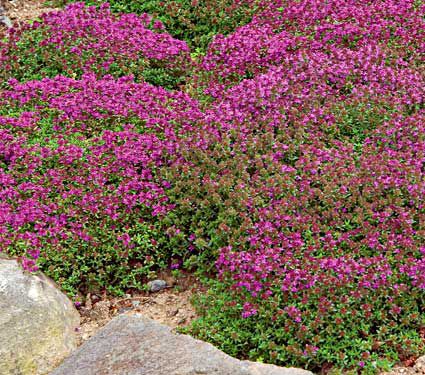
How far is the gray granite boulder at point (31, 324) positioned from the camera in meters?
4.39

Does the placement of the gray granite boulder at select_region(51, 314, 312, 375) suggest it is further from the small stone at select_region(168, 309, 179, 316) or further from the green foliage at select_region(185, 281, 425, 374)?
the small stone at select_region(168, 309, 179, 316)

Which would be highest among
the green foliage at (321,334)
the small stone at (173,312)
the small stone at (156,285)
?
the green foliage at (321,334)

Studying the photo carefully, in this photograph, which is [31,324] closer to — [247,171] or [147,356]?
[147,356]

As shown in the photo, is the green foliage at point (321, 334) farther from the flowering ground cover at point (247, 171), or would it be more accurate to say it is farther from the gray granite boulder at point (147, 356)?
the gray granite boulder at point (147, 356)

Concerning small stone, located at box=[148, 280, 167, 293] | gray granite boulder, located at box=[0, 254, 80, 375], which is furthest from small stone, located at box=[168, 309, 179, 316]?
gray granite boulder, located at box=[0, 254, 80, 375]

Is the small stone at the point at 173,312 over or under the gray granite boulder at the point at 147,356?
under

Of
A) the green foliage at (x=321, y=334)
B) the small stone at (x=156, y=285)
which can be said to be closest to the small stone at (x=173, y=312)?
the small stone at (x=156, y=285)

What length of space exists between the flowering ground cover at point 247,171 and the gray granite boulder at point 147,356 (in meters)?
0.54

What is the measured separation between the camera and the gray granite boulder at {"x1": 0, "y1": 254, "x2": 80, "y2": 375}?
14.4 ft

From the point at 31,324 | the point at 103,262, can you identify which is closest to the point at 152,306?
the point at 103,262

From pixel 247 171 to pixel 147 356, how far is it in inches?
87.1

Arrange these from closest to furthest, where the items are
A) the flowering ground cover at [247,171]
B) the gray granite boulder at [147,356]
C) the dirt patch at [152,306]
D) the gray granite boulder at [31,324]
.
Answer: the gray granite boulder at [147,356]
the gray granite boulder at [31,324]
the flowering ground cover at [247,171]
the dirt patch at [152,306]

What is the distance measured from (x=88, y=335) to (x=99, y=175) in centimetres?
148

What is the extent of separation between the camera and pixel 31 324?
4.52 meters
